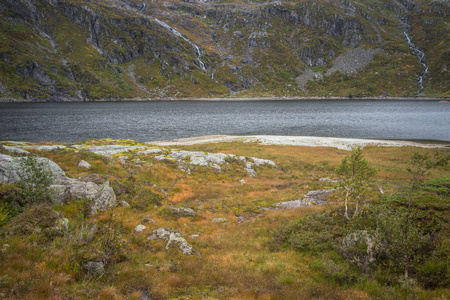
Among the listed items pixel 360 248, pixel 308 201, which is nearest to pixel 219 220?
pixel 308 201

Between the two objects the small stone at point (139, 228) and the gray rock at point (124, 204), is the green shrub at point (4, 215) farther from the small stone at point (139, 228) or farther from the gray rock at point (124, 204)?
the gray rock at point (124, 204)

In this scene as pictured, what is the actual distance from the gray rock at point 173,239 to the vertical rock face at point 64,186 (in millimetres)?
4286

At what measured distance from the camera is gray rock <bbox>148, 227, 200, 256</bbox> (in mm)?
11580

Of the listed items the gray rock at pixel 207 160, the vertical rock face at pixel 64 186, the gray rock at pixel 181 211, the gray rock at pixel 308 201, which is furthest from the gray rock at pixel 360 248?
the gray rock at pixel 207 160

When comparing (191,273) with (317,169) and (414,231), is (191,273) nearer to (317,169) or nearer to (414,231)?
(414,231)

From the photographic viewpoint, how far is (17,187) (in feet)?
37.9

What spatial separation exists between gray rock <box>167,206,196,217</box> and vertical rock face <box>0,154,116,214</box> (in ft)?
13.4

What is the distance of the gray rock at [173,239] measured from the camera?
11.6 meters

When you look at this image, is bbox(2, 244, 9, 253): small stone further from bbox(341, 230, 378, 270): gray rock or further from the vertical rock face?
bbox(341, 230, 378, 270): gray rock

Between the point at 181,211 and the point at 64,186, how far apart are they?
25.9 ft

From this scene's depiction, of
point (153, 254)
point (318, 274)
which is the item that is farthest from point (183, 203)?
point (318, 274)

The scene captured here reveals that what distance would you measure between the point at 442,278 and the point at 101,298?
11.8 m

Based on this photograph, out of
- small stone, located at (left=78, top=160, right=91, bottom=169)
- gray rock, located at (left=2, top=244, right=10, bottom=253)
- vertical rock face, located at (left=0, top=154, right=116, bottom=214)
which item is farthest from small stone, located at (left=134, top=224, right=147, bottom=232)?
small stone, located at (left=78, top=160, right=91, bottom=169)

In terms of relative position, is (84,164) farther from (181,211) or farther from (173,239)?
(173,239)
